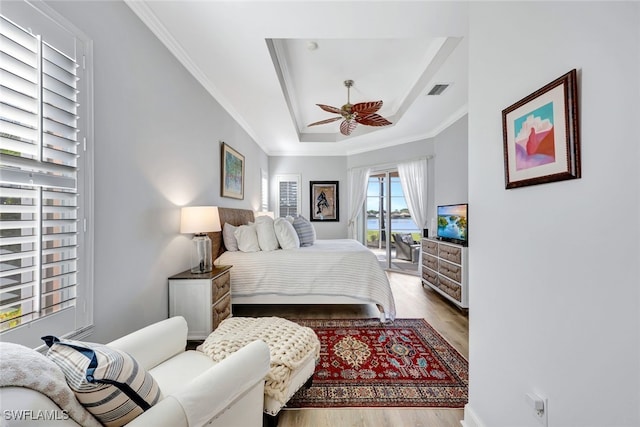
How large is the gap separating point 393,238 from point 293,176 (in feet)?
8.70

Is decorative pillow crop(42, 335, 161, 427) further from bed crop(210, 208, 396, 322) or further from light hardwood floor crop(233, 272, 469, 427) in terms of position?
bed crop(210, 208, 396, 322)

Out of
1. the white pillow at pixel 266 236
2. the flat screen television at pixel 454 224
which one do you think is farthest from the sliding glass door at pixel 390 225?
the white pillow at pixel 266 236

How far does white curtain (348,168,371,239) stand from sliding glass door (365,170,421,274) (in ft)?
0.43

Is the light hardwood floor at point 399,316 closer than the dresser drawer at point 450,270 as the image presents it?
Yes

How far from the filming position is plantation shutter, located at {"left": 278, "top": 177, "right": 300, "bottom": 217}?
6.37 metres

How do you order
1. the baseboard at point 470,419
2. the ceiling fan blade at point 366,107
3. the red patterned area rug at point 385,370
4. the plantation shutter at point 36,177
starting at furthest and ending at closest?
the ceiling fan blade at point 366,107 < the red patterned area rug at point 385,370 < the baseboard at point 470,419 < the plantation shutter at point 36,177

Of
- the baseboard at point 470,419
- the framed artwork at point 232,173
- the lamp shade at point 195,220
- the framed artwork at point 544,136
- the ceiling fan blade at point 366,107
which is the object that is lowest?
the baseboard at point 470,419

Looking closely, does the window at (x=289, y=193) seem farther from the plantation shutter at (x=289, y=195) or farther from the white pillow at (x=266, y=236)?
the white pillow at (x=266, y=236)

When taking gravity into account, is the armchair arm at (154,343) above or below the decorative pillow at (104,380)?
below

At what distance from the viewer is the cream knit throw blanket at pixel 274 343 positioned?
1.50 m

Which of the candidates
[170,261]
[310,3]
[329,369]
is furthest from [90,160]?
[329,369]

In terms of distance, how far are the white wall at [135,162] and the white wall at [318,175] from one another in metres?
3.50

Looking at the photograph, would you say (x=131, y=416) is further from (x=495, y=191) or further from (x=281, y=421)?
(x=495, y=191)

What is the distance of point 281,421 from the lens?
165 cm
